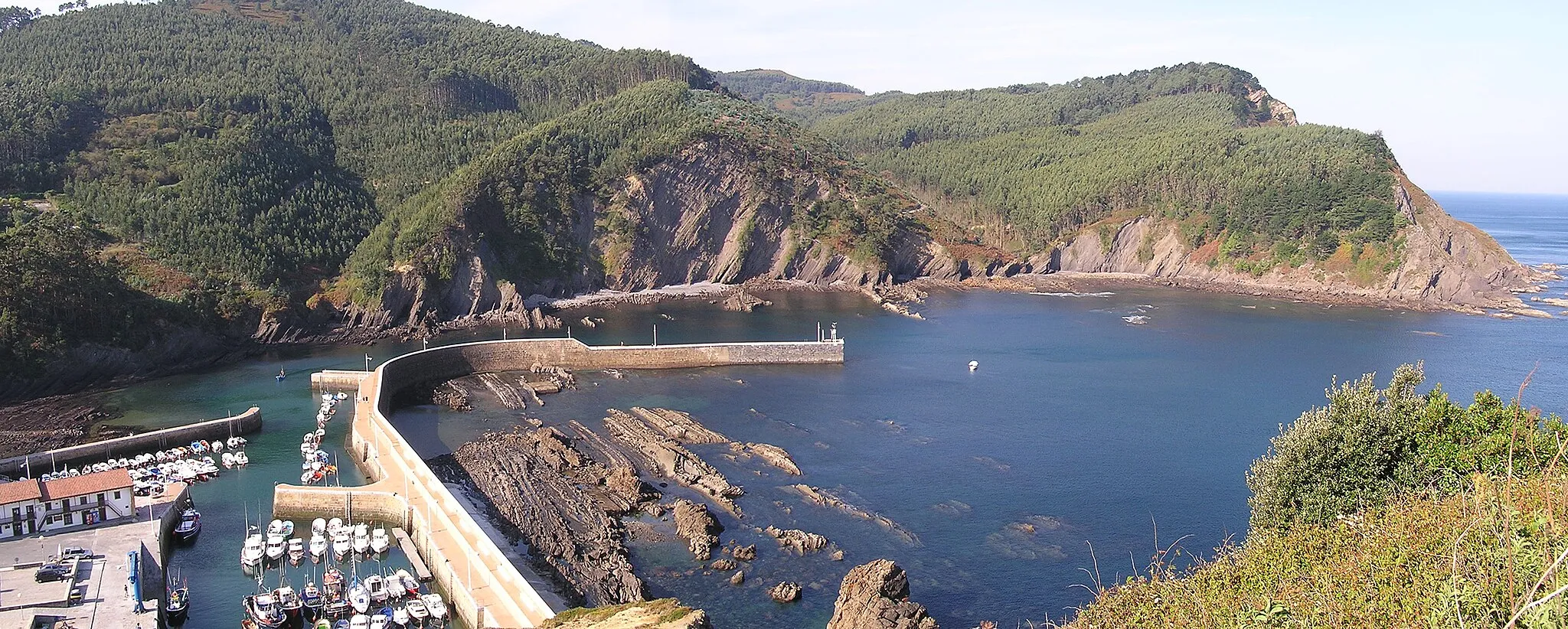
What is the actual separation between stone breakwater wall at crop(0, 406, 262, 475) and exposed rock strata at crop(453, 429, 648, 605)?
1292cm

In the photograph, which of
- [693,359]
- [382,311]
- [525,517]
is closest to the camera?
[525,517]

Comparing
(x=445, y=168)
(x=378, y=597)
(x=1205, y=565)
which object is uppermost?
(x=445, y=168)

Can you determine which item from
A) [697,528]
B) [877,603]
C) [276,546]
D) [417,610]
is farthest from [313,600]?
[877,603]

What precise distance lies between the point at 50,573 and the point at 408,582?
11.9 metres

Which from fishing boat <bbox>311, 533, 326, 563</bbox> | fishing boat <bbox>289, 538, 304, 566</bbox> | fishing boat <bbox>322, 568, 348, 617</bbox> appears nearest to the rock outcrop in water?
fishing boat <bbox>322, 568, 348, 617</bbox>

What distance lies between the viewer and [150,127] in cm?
9412

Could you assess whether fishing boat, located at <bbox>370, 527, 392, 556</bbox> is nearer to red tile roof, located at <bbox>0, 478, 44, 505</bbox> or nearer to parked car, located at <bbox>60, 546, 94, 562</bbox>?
parked car, located at <bbox>60, 546, 94, 562</bbox>

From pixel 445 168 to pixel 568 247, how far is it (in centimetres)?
1677

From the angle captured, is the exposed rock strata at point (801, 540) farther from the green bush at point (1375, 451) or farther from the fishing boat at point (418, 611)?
the green bush at point (1375, 451)

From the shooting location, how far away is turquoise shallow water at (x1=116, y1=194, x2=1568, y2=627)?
3781 centimetres

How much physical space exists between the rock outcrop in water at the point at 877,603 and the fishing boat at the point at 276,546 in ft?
71.2

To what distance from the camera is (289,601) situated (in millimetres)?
33938

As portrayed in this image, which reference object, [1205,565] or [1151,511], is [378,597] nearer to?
[1205,565]

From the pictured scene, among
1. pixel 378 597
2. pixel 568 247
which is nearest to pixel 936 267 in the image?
pixel 568 247
